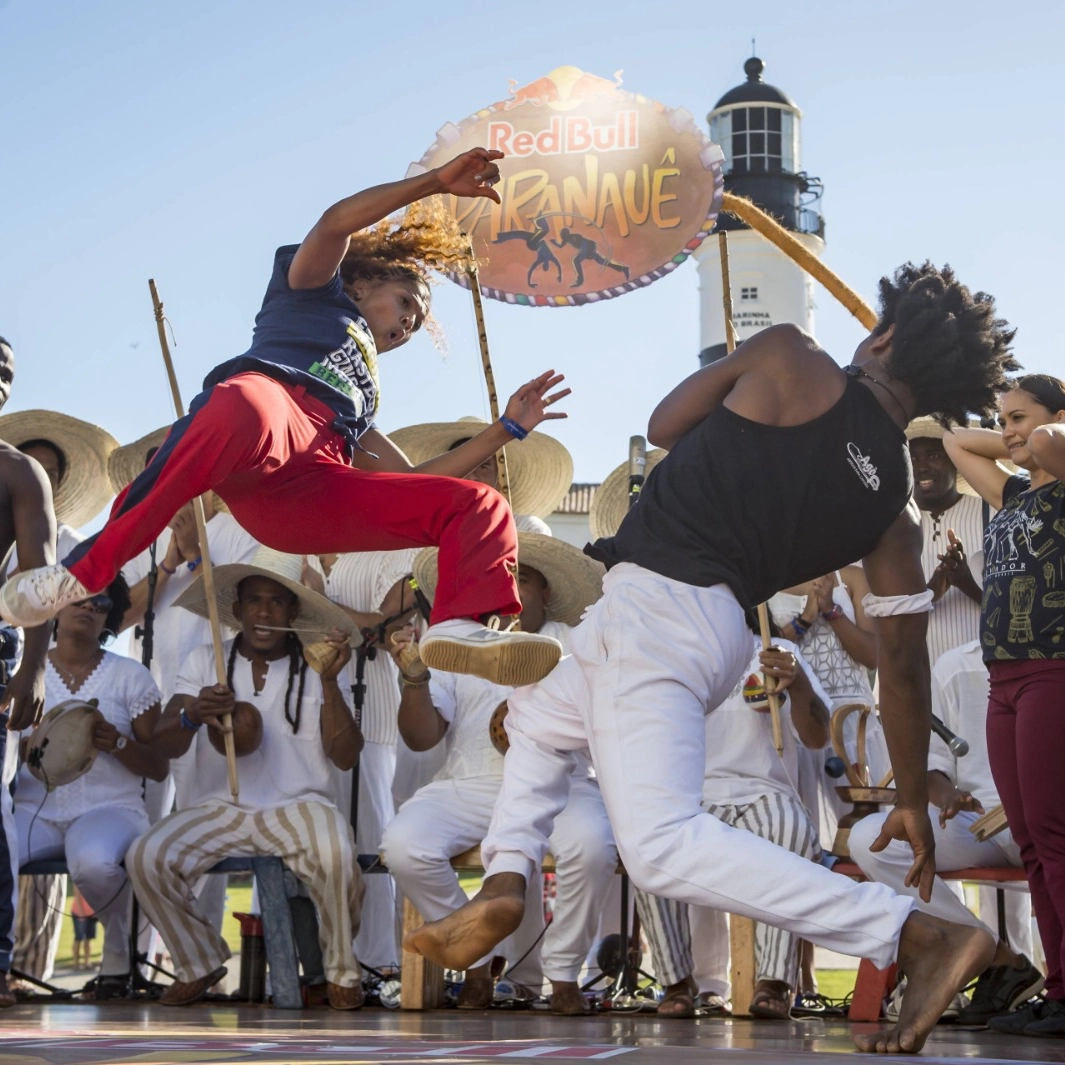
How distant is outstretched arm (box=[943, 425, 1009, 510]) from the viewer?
5.73 meters

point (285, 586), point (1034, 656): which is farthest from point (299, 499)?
point (285, 586)

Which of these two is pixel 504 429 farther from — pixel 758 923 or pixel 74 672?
pixel 74 672

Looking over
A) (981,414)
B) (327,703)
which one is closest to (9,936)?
(327,703)

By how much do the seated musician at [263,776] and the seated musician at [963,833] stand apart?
2.14 metres

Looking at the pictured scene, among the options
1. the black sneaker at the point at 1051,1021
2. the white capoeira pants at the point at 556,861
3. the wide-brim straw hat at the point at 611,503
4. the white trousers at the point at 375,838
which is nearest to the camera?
the black sneaker at the point at 1051,1021

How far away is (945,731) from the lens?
6.31 metres

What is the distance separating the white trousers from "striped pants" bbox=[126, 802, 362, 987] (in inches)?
23.0

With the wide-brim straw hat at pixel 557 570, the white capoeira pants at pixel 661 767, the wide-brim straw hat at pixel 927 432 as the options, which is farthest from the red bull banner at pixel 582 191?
the white capoeira pants at pixel 661 767

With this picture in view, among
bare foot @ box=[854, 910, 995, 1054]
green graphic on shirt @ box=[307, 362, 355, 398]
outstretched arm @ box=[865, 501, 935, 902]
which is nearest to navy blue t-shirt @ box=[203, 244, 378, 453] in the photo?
green graphic on shirt @ box=[307, 362, 355, 398]

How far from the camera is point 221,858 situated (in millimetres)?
6793

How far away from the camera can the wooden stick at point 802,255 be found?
18.1ft

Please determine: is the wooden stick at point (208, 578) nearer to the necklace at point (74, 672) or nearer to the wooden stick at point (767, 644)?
the necklace at point (74, 672)

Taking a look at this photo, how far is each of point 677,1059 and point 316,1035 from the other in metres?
1.41

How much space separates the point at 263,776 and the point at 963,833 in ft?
9.95
